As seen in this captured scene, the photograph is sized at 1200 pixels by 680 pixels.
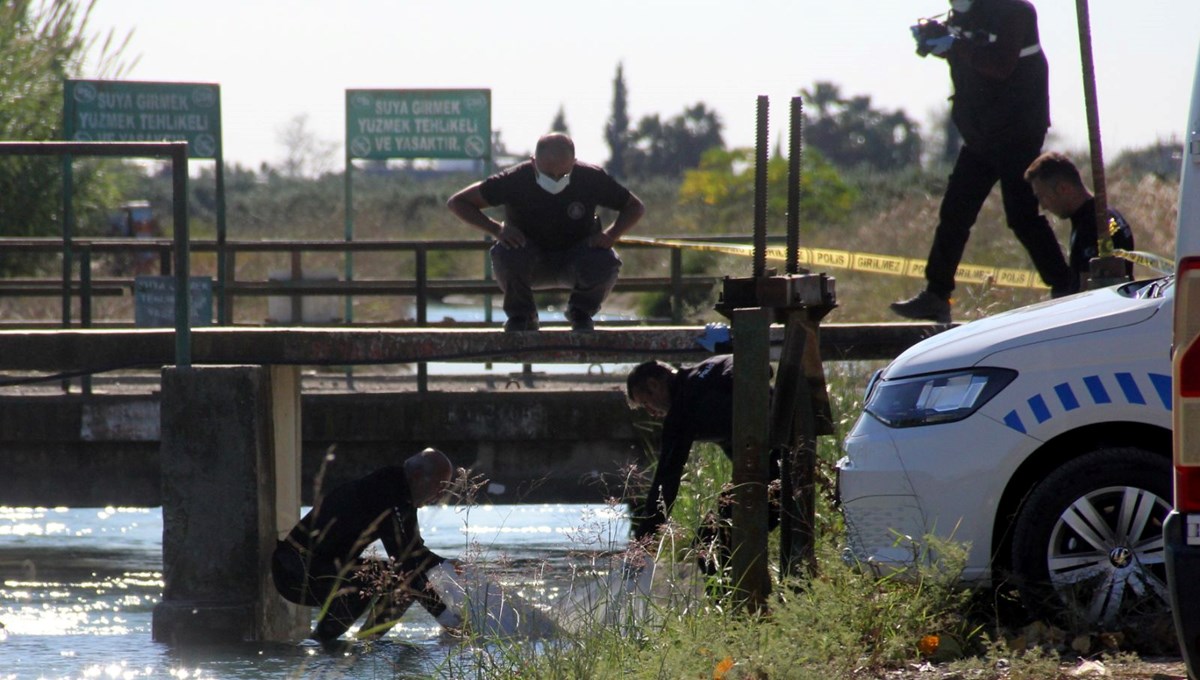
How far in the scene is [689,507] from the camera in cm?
796

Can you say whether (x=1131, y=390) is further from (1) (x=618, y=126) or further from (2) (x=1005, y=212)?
(1) (x=618, y=126)

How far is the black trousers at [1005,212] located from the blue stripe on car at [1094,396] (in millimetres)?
3021

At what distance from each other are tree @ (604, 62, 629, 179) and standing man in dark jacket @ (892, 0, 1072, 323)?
94063 mm

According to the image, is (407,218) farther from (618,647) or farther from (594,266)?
(618,647)

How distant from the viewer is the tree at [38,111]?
18703 millimetres

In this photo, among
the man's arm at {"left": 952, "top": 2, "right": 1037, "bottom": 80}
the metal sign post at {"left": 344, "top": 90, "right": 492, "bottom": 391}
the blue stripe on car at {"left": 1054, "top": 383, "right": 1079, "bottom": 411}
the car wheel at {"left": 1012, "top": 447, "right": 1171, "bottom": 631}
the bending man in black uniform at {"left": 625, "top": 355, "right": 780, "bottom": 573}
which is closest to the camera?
the car wheel at {"left": 1012, "top": 447, "right": 1171, "bottom": 631}

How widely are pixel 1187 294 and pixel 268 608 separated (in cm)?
480

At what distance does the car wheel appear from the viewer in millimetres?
5137

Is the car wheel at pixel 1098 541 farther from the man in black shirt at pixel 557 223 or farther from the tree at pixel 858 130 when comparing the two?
the tree at pixel 858 130

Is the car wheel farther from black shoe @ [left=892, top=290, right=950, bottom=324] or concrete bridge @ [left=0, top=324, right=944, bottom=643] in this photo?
black shoe @ [left=892, top=290, right=950, bottom=324]

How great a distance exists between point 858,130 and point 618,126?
1659cm

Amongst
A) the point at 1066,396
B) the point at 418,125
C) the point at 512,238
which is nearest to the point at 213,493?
the point at 512,238

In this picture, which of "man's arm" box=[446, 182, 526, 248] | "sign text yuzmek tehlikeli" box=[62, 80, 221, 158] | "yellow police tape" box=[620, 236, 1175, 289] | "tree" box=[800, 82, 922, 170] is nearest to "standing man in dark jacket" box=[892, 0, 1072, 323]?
"man's arm" box=[446, 182, 526, 248]

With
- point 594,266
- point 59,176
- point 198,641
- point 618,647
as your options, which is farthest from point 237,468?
point 59,176
